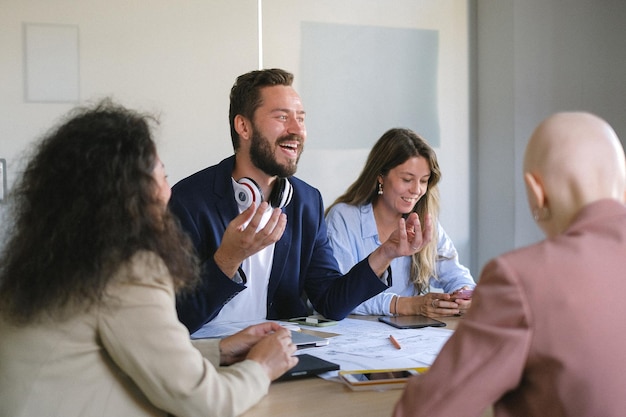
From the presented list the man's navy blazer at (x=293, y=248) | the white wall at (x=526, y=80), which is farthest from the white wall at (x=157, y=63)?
the white wall at (x=526, y=80)

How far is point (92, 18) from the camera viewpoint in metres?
3.46

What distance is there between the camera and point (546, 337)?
0.95 meters

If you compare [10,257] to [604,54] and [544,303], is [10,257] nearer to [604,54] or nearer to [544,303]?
[544,303]

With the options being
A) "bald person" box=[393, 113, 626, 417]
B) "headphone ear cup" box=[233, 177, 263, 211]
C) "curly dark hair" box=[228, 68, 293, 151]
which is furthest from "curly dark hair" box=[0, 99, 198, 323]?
"curly dark hair" box=[228, 68, 293, 151]

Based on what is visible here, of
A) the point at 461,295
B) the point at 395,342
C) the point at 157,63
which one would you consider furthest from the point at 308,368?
the point at 157,63

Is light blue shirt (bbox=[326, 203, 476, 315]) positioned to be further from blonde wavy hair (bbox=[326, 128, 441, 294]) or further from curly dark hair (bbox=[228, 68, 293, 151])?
curly dark hair (bbox=[228, 68, 293, 151])

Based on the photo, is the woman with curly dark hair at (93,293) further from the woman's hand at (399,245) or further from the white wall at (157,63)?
the white wall at (157,63)

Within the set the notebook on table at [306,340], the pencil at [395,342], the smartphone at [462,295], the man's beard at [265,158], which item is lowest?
the pencil at [395,342]

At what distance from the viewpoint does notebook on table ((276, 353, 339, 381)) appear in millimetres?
1582

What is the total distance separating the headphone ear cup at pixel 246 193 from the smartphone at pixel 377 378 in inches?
37.7

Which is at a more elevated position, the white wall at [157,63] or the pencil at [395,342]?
the white wall at [157,63]

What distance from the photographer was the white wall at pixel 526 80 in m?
4.11

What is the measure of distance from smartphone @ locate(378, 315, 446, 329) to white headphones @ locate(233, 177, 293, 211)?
531mm

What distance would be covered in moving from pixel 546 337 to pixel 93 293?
705 millimetres
